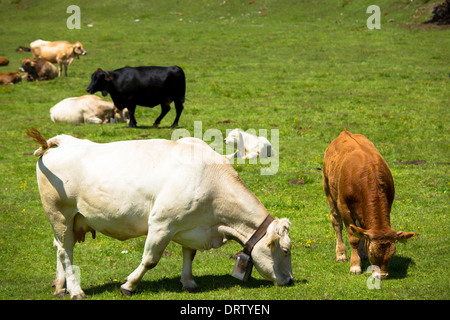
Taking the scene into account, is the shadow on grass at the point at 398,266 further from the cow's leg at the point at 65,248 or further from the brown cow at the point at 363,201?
the cow's leg at the point at 65,248

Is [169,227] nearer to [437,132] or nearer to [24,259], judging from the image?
[24,259]

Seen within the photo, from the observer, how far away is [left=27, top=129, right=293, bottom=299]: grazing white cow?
855cm

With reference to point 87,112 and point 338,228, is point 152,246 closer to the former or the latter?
point 338,228

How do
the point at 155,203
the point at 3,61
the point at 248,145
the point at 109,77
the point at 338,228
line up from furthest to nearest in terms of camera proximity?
the point at 3,61
the point at 109,77
the point at 248,145
the point at 338,228
the point at 155,203

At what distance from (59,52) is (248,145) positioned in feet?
60.6

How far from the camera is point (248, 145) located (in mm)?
18953

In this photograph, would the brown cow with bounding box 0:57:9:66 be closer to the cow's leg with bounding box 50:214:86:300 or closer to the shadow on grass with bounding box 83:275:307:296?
the shadow on grass with bounding box 83:275:307:296

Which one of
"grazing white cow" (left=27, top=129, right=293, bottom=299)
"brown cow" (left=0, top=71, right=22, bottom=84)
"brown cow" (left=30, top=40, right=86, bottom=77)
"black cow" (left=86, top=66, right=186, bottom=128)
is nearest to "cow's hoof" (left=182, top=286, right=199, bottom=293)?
"grazing white cow" (left=27, top=129, right=293, bottom=299)

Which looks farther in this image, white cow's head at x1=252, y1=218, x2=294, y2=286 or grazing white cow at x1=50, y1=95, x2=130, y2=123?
grazing white cow at x1=50, y1=95, x2=130, y2=123

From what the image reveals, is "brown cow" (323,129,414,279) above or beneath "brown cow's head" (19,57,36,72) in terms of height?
beneath

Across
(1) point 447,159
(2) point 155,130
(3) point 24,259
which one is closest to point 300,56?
(2) point 155,130

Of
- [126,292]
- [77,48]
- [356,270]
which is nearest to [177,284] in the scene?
[126,292]

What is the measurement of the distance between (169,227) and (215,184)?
0.92 m

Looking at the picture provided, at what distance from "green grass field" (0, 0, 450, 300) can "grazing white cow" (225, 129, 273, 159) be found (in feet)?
2.01
